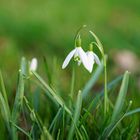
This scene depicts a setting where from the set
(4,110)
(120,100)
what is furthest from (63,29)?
(4,110)

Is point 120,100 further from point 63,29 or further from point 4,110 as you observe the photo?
point 63,29

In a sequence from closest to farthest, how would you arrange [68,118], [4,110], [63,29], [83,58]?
[83,58]
[4,110]
[68,118]
[63,29]

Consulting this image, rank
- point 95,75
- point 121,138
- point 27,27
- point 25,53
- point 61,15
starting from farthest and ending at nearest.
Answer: point 61,15 < point 27,27 < point 25,53 < point 95,75 < point 121,138

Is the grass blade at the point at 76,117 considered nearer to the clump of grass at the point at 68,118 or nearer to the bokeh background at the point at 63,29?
the clump of grass at the point at 68,118

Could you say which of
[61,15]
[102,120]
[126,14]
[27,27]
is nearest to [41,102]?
[102,120]

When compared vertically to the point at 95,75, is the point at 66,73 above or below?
below

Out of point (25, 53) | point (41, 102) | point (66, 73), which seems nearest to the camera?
point (41, 102)

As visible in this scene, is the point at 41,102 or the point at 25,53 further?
the point at 25,53

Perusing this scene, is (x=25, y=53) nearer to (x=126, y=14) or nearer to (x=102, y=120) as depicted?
(x=126, y=14)
